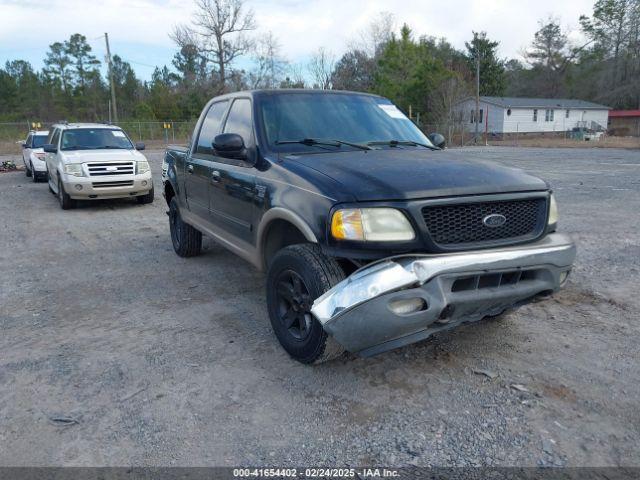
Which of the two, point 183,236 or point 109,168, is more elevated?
point 109,168

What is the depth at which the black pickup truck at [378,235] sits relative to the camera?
2.92m

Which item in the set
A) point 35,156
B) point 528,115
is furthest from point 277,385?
point 528,115

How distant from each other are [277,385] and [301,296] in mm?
588

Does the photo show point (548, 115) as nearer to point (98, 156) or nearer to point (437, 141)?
point (98, 156)

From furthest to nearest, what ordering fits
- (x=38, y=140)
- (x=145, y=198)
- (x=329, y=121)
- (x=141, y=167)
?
1. (x=38, y=140)
2. (x=145, y=198)
3. (x=141, y=167)
4. (x=329, y=121)

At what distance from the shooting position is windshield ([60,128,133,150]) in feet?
37.2

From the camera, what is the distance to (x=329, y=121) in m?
4.46

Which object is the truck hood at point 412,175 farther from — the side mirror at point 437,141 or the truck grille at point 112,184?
the truck grille at point 112,184

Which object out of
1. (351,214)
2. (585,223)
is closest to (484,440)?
(351,214)

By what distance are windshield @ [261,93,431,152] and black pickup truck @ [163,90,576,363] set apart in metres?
0.02

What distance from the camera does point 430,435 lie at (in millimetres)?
2834

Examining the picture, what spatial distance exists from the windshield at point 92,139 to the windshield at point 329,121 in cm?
819

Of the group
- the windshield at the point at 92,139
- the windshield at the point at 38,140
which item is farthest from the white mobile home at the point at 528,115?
the windshield at the point at 92,139

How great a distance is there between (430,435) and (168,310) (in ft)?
9.31
